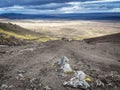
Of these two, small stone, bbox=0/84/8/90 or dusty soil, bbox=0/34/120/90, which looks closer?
dusty soil, bbox=0/34/120/90

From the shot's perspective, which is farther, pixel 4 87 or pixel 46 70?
pixel 46 70

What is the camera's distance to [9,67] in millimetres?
32062

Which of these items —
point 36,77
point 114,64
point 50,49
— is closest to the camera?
point 36,77

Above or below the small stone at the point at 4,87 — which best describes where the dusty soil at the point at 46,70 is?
above

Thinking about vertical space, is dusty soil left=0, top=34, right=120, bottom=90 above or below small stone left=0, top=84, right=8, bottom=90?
above

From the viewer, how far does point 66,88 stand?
24.7 metres

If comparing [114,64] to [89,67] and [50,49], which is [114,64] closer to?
[89,67]

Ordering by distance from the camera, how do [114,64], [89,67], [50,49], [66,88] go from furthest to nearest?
[50,49], [114,64], [89,67], [66,88]

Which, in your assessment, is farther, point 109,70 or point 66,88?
point 109,70

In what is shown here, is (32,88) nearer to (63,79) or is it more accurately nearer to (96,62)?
(63,79)

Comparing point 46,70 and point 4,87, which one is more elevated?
point 46,70

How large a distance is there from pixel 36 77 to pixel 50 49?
1222cm

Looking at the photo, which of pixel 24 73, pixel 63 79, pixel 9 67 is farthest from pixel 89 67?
pixel 9 67

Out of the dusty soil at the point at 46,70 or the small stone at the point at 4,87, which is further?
the small stone at the point at 4,87
